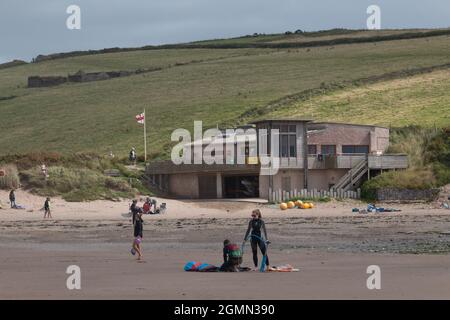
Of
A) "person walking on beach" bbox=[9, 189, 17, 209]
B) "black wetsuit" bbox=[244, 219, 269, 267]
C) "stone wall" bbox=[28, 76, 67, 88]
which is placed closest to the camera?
"black wetsuit" bbox=[244, 219, 269, 267]

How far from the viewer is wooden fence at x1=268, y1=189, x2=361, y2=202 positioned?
185ft

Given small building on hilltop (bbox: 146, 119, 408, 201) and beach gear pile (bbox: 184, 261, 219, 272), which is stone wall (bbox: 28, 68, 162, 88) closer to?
small building on hilltop (bbox: 146, 119, 408, 201)

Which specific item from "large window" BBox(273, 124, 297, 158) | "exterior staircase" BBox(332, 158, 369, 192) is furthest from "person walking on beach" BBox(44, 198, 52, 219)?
"exterior staircase" BBox(332, 158, 369, 192)

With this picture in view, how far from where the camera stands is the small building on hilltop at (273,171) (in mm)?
58969

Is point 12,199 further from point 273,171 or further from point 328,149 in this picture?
point 328,149

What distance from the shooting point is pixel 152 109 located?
9956cm

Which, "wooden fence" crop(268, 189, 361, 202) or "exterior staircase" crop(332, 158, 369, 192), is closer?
"wooden fence" crop(268, 189, 361, 202)

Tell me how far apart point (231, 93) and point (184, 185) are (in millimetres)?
41936

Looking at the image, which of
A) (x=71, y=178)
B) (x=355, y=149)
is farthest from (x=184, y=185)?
(x=355, y=149)

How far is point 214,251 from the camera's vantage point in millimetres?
30719

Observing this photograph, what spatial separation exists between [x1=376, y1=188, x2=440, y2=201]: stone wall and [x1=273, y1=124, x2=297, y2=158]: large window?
619cm

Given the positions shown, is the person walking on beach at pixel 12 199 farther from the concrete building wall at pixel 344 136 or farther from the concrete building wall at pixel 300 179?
the concrete building wall at pixel 344 136

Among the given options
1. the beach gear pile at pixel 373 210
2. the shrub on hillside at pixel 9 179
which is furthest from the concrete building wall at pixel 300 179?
the shrub on hillside at pixel 9 179

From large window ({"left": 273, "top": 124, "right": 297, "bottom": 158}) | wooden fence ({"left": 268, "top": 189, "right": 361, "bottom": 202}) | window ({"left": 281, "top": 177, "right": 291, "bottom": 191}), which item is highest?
large window ({"left": 273, "top": 124, "right": 297, "bottom": 158})
